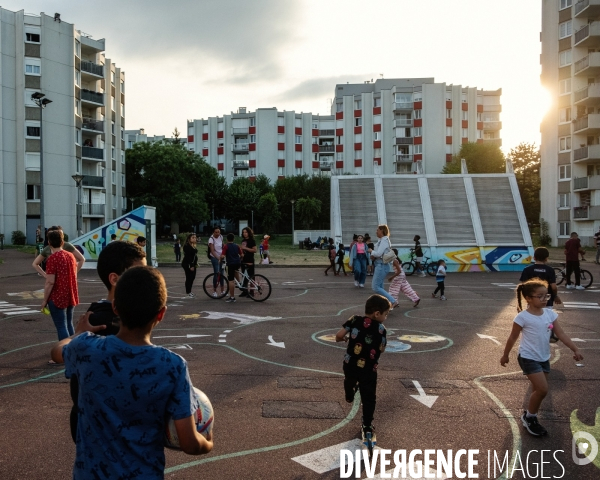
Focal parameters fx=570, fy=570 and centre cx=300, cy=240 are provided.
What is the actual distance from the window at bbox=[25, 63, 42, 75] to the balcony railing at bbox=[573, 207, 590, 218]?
4686 cm

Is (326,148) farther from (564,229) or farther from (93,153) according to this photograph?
(564,229)

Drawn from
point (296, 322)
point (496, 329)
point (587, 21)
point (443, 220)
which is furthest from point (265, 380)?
point (587, 21)

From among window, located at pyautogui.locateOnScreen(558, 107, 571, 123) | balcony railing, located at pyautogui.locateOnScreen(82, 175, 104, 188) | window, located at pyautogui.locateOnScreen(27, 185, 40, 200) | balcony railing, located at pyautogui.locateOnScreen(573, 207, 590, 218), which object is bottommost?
balcony railing, located at pyautogui.locateOnScreen(573, 207, 590, 218)

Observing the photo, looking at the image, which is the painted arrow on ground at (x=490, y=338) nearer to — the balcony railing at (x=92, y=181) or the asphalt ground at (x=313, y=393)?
the asphalt ground at (x=313, y=393)

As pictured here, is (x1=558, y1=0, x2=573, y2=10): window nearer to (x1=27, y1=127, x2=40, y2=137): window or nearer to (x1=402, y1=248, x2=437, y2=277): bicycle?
→ (x1=402, y1=248, x2=437, y2=277): bicycle

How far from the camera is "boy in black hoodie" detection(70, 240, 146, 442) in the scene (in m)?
3.40

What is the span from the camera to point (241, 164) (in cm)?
9781

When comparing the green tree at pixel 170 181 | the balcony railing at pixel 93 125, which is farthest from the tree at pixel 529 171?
the balcony railing at pixel 93 125

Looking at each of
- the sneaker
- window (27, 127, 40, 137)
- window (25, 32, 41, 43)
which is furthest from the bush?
the sneaker

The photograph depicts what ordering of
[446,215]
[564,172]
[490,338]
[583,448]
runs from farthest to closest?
[564,172], [446,215], [490,338], [583,448]

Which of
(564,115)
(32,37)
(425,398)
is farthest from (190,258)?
(564,115)

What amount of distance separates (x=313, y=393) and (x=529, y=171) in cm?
7353

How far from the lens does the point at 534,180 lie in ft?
238

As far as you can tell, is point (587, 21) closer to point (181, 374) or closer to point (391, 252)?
point (391, 252)
